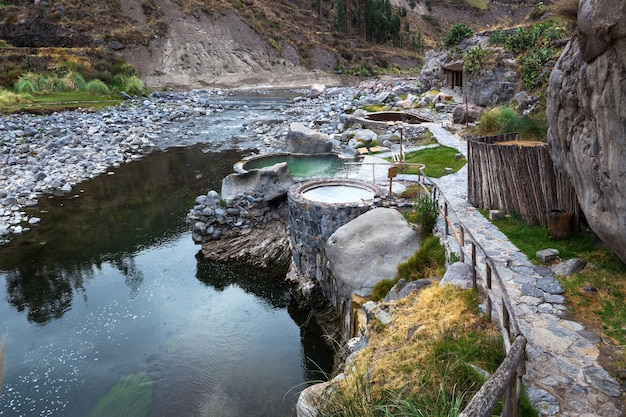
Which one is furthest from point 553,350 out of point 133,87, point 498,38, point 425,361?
point 133,87

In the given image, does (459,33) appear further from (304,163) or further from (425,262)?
(425,262)

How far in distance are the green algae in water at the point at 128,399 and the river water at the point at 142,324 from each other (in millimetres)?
27

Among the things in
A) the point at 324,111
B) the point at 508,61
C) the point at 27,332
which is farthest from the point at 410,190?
the point at 324,111

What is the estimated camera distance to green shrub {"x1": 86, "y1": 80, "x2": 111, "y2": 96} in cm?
4072

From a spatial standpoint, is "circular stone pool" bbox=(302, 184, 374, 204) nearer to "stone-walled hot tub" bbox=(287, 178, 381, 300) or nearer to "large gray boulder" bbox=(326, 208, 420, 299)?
"stone-walled hot tub" bbox=(287, 178, 381, 300)

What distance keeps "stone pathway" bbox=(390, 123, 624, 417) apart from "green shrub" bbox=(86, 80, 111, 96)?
132 ft

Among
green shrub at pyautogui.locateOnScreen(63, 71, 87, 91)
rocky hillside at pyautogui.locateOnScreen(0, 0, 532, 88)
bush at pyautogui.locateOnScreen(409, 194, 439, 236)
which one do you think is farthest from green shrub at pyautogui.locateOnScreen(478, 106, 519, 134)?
green shrub at pyautogui.locateOnScreen(63, 71, 87, 91)

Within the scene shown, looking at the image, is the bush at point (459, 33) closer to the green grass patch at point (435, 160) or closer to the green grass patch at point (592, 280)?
the green grass patch at point (435, 160)

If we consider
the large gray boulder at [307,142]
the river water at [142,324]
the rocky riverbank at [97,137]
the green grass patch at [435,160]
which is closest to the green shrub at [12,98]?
the rocky riverbank at [97,137]

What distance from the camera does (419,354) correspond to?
19.2 ft

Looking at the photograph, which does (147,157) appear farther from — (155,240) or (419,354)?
(419,354)

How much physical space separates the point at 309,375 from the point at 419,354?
399cm

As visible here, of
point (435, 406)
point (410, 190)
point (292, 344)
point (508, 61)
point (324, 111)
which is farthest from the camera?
point (324, 111)

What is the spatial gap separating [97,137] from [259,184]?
1662cm
